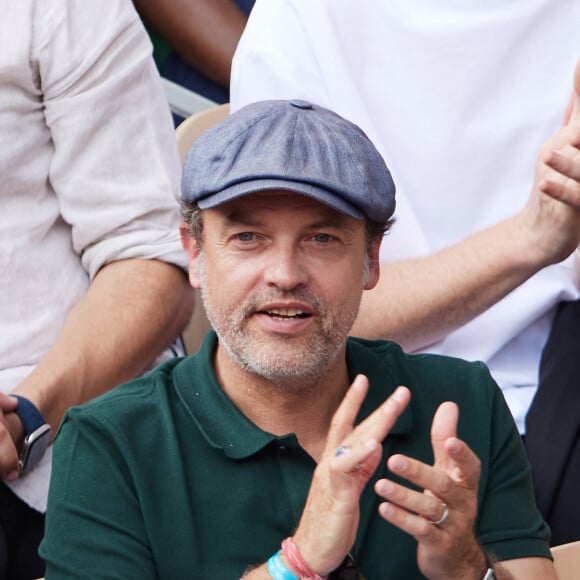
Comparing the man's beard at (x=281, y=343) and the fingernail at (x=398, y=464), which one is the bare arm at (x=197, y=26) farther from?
the fingernail at (x=398, y=464)

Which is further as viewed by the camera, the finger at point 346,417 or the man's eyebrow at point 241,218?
the man's eyebrow at point 241,218

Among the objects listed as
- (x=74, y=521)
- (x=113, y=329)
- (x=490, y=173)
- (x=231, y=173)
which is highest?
(x=231, y=173)

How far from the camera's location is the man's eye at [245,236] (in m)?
1.86

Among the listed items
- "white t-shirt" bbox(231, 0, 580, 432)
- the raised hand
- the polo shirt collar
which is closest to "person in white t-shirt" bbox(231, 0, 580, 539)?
"white t-shirt" bbox(231, 0, 580, 432)

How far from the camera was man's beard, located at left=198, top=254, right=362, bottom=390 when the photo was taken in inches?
71.9

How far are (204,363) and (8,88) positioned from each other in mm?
751

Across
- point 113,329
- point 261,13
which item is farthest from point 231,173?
point 261,13

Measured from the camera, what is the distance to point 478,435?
6.55 ft

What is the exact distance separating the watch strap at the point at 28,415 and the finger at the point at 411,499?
766 millimetres

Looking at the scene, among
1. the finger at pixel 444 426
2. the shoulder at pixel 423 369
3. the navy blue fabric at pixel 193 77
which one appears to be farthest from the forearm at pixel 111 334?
the navy blue fabric at pixel 193 77

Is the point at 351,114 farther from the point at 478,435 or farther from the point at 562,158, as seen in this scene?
the point at 478,435

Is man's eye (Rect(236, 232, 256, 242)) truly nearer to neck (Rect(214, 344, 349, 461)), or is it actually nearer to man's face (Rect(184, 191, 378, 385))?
man's face (Rect(184, 191, 378, 385))

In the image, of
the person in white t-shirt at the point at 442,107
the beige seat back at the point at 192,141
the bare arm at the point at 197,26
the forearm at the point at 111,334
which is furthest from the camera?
the bare arm at the point at 197,26

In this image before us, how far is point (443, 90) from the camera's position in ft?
8.45
